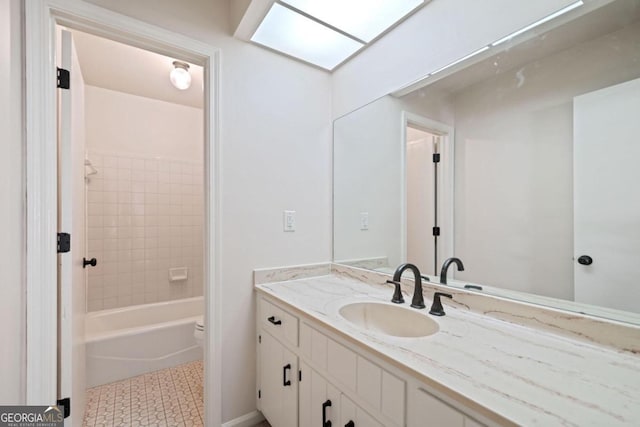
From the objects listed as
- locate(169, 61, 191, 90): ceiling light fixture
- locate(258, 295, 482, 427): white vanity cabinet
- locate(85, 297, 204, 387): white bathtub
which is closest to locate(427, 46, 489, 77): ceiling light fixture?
locate(258, 295, 482, 427): white vanity cabinet

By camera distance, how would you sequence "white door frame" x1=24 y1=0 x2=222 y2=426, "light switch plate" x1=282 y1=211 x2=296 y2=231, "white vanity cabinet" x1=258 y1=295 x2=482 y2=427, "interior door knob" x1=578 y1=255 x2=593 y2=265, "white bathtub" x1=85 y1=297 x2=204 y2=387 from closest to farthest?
1. "white vanity cabinet" x1=258 y1=295 x2=482 y2=427
2. "interior door knob" x1=578 y1=255 x2=593 y2=265
3. "white door frame" x1=24 y1=0 x2=222 y2=426
4. "light switch plate" x1=282 y1=211 x2=296 y2=231
5. "white bathtub" x1=85 y1=297 x2=204 y2=387

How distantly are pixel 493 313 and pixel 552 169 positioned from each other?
60 cm

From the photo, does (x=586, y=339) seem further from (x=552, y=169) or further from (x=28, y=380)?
(x=28, y=380)

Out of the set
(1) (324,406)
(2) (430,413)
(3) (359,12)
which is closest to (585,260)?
(2) (430,413)

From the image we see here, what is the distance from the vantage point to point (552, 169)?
1.04m

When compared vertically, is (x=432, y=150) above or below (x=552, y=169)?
above

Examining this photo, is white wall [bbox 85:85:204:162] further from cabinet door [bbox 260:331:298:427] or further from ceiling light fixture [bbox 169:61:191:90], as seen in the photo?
cabinet door [bbox 260:331:298:427]

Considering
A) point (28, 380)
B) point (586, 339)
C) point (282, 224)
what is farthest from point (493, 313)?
point (28, 380)

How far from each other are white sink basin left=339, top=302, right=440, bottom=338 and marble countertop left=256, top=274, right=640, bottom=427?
3.4 inches

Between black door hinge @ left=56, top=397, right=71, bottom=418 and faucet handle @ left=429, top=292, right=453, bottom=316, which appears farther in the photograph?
black door hinge @ left=56, top=397, right=71, bottom=418

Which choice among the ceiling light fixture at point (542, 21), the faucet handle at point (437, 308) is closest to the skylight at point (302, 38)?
the ceiling light fixture at point (542, 21)

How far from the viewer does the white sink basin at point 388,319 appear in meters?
1.12

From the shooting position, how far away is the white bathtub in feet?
6.48

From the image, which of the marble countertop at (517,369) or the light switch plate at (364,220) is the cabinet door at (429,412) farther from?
the light switch plate at (364,220)
